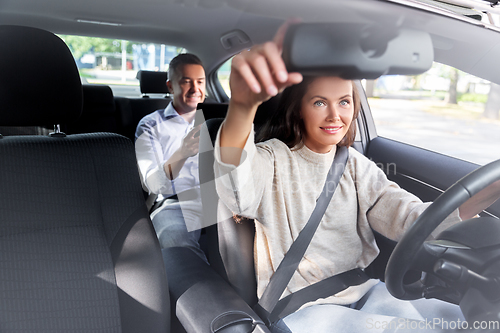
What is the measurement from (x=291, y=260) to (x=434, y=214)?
441 mm

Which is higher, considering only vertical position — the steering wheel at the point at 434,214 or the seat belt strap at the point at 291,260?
the steering wheel at the point at 434,214

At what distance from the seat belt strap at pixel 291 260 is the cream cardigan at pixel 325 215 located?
15 mm

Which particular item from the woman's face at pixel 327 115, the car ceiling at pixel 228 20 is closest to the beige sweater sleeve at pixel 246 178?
the woman's face at pixel 327 115

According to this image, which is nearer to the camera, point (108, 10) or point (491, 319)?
point (491, 319)

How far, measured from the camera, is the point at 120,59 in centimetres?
221

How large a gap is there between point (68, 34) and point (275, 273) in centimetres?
176

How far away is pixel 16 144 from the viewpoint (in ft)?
3.44

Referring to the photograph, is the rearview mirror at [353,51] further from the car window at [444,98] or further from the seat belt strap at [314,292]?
the seat belt strap at [314,292]

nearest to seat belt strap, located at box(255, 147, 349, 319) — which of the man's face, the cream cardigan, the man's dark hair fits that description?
the cream cardigan

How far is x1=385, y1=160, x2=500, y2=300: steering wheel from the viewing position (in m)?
0.70

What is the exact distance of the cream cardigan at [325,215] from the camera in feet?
3.43

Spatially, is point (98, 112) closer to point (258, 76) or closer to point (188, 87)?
point (188, 87)

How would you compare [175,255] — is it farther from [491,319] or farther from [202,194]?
[491,319]

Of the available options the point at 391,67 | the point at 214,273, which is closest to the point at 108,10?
the point at 214,273
